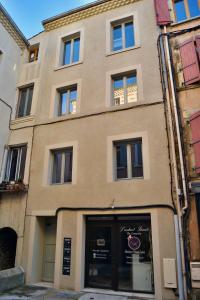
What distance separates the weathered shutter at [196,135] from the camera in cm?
704

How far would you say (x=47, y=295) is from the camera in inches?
272

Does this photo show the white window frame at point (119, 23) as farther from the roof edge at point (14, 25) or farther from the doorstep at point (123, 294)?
the doorstep at point (123, 294)

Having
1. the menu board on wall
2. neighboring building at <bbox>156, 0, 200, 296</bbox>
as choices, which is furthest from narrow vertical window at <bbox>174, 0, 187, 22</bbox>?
the menu board on wall

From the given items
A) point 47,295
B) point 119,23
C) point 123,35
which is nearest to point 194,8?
point 123,35

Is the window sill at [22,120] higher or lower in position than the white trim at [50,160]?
higher

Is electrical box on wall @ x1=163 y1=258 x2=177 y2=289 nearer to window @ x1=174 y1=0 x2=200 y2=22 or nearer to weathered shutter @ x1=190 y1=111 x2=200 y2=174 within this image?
weathered shutter @ x1=190 y1=111 x2=200 y2=174

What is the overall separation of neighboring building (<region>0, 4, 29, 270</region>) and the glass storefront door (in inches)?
116

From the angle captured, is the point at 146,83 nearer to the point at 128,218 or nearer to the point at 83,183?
the point at 83,183

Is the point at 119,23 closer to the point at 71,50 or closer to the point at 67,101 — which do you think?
the point at 71,50

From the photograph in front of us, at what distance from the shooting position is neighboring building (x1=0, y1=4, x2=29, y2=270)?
9086mm

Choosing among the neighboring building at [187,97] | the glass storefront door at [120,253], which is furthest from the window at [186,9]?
the glass storefront door at [120,253]

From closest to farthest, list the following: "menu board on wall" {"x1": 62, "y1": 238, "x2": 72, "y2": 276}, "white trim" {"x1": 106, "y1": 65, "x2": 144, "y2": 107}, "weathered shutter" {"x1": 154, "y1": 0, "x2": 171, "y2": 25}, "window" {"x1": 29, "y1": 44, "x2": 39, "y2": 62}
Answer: "menu board on wall" {"x1": 62, "y1": 238, "x2": 72, "y2": 276}
"white trim" {"x1": 106, "y1": 65, "x2": 144, "y2": 107}
"weathered shutter" {"x1": 154, "y1": 0, "x2": 171, "y2": 25}
"window" {"x1": 29, "y1": 44, "x2": 39, "y2": 62}

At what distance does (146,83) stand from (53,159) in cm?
476

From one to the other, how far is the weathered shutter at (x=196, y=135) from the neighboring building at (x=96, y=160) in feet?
2.85
